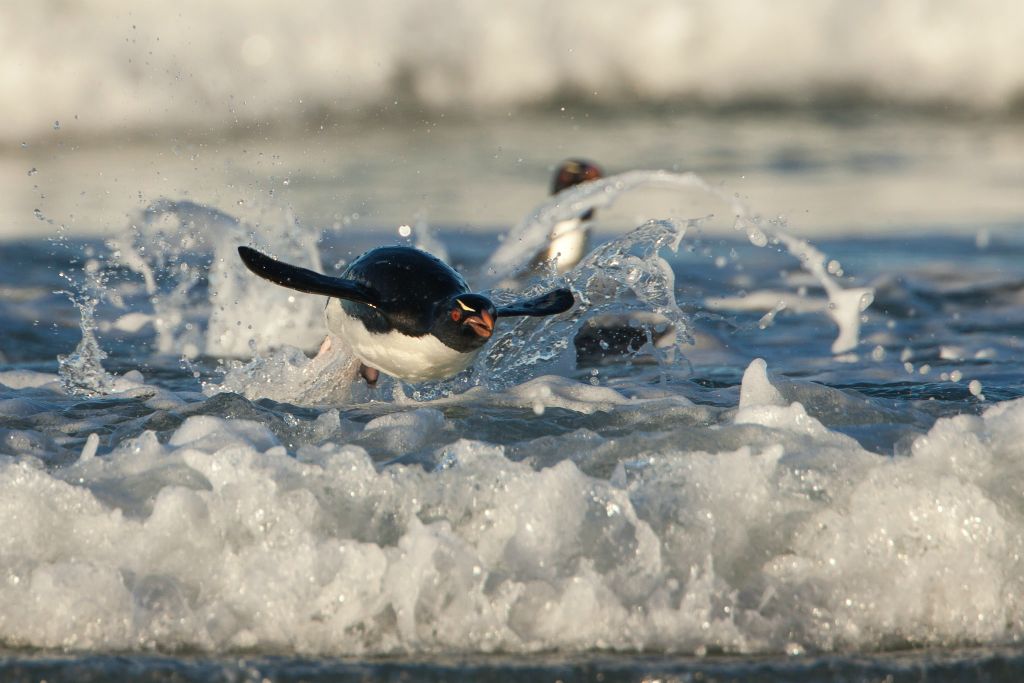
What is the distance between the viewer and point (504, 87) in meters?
15.2

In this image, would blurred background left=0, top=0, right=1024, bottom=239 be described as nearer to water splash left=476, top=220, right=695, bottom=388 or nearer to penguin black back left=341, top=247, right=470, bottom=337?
water splash left=476, top=220, right=695, bottom=388

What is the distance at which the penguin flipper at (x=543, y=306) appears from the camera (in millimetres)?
3512

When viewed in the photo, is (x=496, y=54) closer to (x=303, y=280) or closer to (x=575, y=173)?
(x=575, y=173)

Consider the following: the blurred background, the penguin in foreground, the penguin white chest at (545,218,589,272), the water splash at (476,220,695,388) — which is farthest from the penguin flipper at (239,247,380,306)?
the blurred background

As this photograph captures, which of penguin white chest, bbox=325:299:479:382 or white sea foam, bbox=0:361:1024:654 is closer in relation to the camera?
white sea foam, bbox=0:361:1024:654

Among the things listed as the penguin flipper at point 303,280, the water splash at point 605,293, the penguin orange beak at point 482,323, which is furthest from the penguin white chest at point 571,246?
the penguin orange beak at point 482,323

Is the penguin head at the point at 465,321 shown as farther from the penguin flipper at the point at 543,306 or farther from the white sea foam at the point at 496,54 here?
the white sea foam at the point at 496,54

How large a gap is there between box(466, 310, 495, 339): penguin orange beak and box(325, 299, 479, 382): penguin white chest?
4.5 inches

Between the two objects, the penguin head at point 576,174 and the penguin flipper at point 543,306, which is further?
the penguin head at point 576,174

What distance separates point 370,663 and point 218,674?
24 cm

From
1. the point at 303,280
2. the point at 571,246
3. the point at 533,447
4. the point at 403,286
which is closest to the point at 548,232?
the point at 571,246

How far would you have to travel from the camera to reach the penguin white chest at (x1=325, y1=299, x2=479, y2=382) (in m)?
3.39

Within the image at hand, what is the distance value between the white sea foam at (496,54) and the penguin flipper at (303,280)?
1125cm

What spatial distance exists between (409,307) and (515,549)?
3.39 feet
